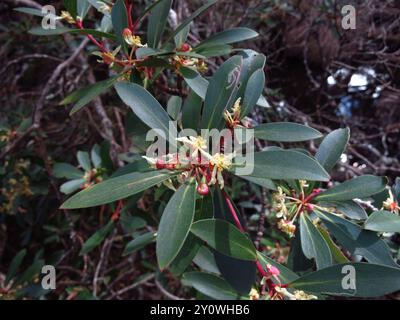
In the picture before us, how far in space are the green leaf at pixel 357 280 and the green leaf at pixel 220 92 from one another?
41 centimetres

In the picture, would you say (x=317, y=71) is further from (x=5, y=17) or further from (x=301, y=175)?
(x=301, y=175)

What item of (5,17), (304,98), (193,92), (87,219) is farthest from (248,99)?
(5,17)

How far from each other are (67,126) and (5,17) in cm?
104

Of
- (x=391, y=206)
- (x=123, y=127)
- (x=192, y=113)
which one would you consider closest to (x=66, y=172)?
(x=123, y=127)

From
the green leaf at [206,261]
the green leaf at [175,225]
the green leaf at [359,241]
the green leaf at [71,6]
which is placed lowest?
the green leaf at [206,261]

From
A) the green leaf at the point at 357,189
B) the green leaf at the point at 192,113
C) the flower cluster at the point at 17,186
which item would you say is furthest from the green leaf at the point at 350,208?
the flower cluster at the point at 17,186

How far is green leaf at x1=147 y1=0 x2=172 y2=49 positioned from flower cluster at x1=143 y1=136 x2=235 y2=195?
0.38 m

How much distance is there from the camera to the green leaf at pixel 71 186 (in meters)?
1.67

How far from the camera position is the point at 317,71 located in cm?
318

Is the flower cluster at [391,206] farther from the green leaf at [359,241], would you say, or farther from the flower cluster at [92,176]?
the flower cluster at [92,176]

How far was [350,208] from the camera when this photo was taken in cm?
110

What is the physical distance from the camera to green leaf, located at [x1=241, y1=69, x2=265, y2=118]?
1.01 meters

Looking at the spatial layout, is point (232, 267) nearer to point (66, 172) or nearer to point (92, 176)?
point (92, 176)
